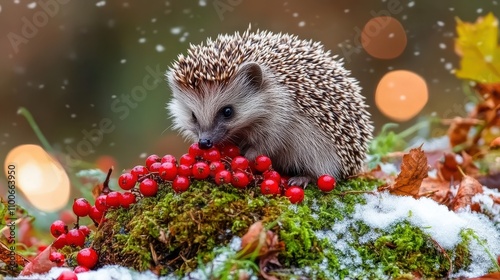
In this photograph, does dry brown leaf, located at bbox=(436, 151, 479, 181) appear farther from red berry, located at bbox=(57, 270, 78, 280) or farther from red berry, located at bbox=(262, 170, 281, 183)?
red berry, located at bbox=(57, 270, 78, 280)

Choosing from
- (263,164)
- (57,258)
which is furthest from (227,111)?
(57,258)

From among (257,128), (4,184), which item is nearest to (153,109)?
(4,184)

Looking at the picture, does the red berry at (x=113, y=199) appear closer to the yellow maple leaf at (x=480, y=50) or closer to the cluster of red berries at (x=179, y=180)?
the cluster of red berries at (x=179, y=180)

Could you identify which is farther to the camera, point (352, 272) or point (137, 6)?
point (137, 6)

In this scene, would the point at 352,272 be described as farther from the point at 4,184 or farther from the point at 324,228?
the point at 4,184

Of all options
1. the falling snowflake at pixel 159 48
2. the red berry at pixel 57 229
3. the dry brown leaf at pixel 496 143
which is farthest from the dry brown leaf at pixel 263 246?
the falling snowflake at pixel 159 48

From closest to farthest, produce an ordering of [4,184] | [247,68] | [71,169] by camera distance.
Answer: [247,68] < [71,169] < [4,184]
